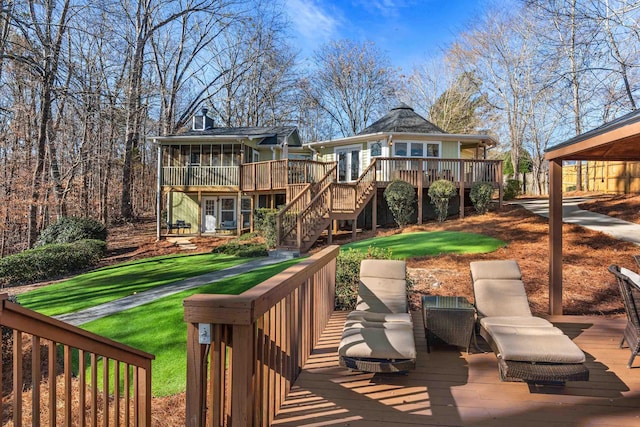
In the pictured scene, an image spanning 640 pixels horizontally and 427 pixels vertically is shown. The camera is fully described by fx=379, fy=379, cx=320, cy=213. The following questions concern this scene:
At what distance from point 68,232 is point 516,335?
15425mm

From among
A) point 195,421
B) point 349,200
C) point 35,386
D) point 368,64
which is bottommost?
point 195,421

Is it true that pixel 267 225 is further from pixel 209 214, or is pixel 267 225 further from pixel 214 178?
pixel 209 214

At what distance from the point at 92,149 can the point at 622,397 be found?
22275 millimetres

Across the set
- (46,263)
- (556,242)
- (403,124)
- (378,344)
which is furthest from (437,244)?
(46,263)

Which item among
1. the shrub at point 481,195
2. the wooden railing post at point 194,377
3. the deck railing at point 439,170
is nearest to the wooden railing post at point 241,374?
the wooden railing post at point 194,377

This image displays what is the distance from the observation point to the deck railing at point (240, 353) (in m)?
1.91

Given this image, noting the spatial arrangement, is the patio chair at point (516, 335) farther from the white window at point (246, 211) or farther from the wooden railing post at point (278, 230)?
the white window at point (246, 211)

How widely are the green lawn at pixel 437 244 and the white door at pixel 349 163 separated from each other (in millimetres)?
7901

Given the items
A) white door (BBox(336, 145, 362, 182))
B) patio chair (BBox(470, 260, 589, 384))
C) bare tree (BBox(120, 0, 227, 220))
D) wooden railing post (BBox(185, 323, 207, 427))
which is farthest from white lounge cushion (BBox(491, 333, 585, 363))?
bare tree (BBox(120, 0, 227, 220))

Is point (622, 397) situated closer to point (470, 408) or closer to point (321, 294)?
point (470, 408)

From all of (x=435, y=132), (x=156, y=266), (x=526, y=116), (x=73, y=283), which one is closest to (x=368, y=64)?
(x=526, y=116)

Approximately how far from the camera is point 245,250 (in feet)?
41.3

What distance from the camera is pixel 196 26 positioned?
26.2 metres

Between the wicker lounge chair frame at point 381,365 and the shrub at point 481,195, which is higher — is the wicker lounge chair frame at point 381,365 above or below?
below
